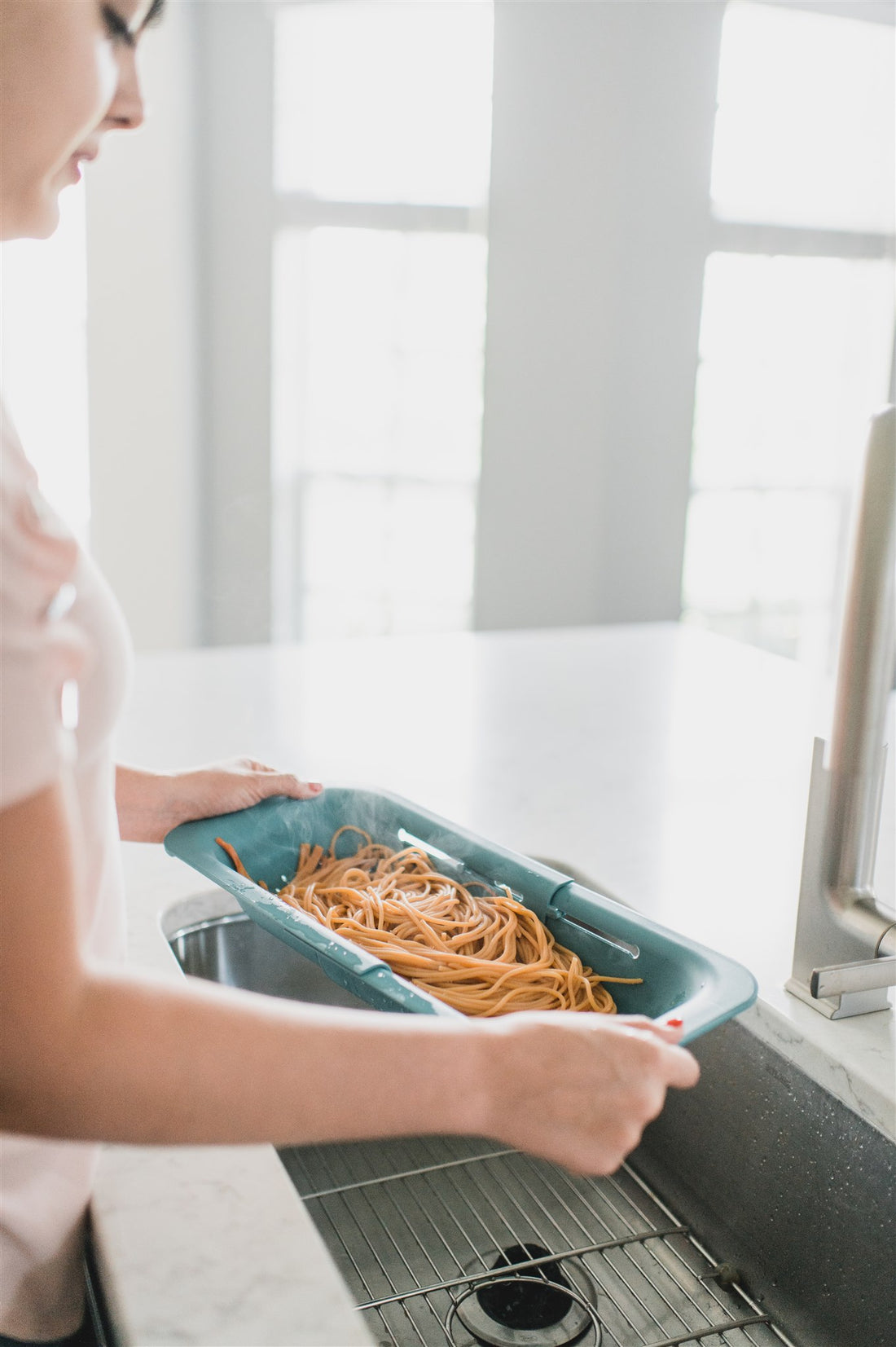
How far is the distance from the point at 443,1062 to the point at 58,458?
4.40m

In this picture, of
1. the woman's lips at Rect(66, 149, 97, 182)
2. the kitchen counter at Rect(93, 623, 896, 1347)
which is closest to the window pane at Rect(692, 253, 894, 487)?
the kitchen counter at Rect(93, 623, 896, 1347)

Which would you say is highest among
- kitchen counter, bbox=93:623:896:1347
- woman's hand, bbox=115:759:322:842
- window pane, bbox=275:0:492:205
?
window pane, bbox=275:0:492:205

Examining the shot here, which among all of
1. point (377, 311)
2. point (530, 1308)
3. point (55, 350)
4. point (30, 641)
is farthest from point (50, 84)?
point (377, 311)

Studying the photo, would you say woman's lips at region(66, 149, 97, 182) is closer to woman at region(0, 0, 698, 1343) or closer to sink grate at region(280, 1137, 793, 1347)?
woman at region(0, 0, 698, 1343)

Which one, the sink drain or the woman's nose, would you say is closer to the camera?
the woman's nose

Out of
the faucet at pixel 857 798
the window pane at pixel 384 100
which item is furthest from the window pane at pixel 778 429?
the faucet at pixel 857 798

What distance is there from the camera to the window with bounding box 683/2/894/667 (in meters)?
4.84

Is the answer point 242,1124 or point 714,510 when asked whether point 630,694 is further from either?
point 714,510

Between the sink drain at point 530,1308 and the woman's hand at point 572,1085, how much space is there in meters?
0.34

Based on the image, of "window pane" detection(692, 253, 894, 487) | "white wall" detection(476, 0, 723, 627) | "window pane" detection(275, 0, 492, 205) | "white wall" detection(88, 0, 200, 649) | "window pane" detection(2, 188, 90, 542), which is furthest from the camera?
"window pane" detection(692, 253, 894, 487)

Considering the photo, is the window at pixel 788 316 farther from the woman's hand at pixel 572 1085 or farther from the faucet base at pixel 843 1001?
the woman's hand at pixel 572 1085

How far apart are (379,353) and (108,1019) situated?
4.78 metres

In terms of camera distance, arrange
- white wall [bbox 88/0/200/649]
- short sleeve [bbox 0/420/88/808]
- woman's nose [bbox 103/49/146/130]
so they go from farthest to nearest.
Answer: white wall [bbox 88/0/200/649]
woman's nose [bbox 103/49/146/130]
short sleeve [bbox 0/420/88/808]

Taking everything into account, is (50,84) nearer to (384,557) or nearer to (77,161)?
(77,161)
